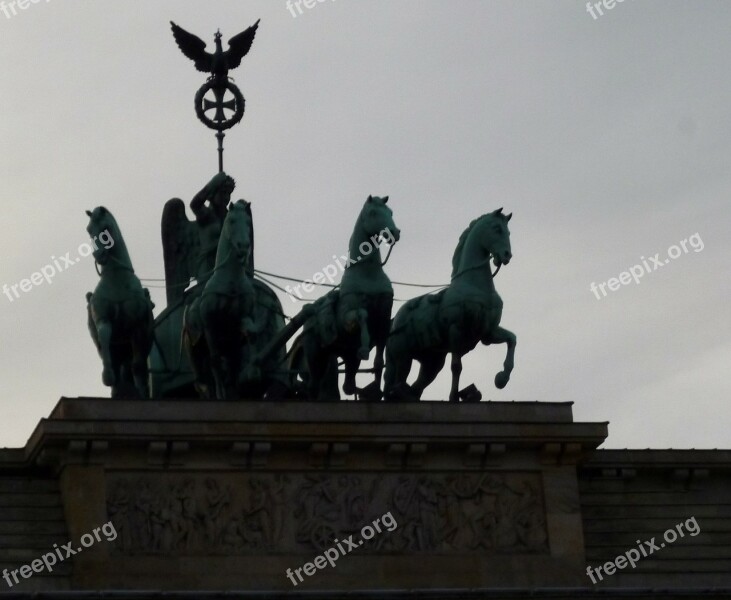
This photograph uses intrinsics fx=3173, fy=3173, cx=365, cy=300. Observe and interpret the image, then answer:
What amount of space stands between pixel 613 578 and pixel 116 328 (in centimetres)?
700

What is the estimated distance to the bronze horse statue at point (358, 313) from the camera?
1575 inches

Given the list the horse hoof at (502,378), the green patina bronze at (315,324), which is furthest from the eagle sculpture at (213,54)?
the horse hoof at (502,378)

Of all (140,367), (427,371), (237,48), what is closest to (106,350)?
(140,367)

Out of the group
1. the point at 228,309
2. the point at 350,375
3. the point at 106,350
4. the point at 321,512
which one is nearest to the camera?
the point at 321,512

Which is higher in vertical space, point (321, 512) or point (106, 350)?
point (106, 350)

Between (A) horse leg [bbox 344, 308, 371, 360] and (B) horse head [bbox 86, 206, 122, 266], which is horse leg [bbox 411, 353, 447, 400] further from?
(B) horse head [bbox 86, 206, 122, 266]

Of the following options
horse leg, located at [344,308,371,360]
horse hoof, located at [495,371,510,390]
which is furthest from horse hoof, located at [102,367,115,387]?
horse hoof, located at [495,371,510,390]

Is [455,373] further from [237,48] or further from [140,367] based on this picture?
[237,48]

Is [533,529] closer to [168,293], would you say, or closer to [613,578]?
[613,578]

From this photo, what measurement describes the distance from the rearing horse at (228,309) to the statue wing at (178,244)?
386 cm

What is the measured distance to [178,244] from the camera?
146 feet

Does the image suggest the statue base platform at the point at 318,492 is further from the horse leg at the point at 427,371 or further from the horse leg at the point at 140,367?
the horse leg at the point at 427,371

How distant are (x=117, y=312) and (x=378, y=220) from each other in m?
3.49

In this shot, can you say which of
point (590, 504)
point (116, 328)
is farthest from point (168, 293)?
point (590, 504)
